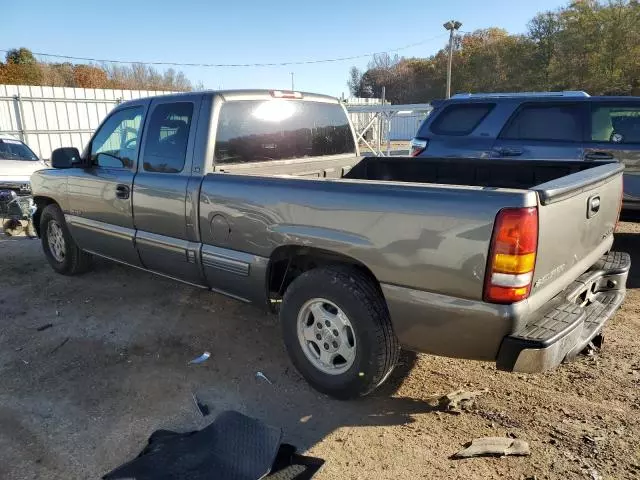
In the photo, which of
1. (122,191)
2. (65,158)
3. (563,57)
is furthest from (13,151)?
(563,57)

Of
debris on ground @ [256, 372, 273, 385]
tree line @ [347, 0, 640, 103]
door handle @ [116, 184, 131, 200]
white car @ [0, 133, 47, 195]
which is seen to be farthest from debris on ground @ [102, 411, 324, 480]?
tree line @ [347, 0, 640, 103]

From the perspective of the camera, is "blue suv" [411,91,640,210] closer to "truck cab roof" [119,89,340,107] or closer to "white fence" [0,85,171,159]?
"truck cab roof" [119,89,340,107]

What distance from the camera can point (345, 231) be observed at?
2.74m

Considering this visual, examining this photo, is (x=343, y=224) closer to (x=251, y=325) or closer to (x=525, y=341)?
(x=525, y=341)

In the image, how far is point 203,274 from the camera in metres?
3.74

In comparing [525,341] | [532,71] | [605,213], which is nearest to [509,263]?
[525,341]

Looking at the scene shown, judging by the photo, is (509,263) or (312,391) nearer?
(509,263)

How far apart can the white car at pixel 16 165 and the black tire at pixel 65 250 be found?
155 inches

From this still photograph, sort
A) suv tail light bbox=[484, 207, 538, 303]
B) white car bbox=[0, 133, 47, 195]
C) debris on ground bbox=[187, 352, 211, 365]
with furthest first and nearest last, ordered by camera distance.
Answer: white car bbox=[0, 133, 47, 195] → debris on ground bbox=[187, 352, 211, 365] → suv tail light bbox=[484, 207, 538, 303]

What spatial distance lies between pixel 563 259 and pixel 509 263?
1.89ft

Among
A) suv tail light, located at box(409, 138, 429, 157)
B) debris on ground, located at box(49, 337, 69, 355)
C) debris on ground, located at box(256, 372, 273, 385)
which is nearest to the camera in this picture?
debris on ground, located at box(256, 372, 273, 385)

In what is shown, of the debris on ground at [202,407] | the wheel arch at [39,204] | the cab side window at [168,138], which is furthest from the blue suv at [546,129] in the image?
the wheel arch at [39,204]

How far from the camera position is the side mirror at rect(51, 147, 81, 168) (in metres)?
4.79

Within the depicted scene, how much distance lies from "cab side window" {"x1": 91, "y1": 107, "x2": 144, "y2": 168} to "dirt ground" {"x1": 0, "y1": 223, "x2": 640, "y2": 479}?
1443 mm
